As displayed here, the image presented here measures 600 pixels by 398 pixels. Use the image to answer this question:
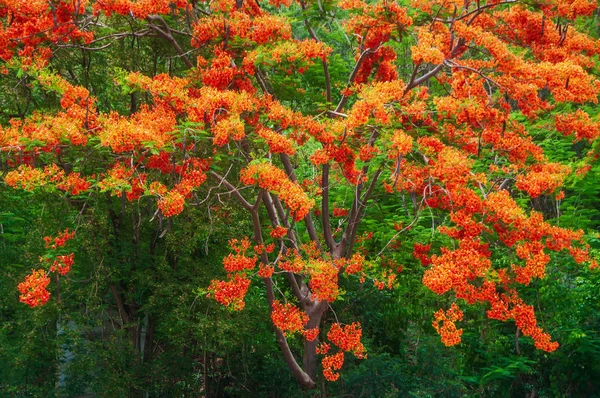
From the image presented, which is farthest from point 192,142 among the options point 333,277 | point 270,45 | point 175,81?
point 333,277

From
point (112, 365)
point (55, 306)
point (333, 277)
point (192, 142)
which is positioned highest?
point (192, 142)

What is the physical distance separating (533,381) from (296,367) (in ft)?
9.75

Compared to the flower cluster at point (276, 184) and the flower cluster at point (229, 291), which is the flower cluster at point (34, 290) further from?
the flower cluster at point (276, 184)

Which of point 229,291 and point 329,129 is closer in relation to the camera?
point 229,291

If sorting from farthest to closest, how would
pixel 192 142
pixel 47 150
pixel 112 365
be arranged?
1. pixel 112 365
2. pixel 192 142
3. pixel 47 150

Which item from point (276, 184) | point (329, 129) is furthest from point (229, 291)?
point (329, 129)

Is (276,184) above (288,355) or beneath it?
above

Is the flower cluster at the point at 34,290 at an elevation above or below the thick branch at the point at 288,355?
above

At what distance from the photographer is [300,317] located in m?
7.15

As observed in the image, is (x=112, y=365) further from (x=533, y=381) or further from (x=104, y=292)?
(x=533, y=381)

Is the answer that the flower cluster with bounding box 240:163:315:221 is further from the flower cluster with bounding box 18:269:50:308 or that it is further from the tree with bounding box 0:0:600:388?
the flower cluster with bounding box 18:269:50:308

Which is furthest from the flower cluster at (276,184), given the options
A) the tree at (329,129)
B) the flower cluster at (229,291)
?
the flower cluster at (229,291)

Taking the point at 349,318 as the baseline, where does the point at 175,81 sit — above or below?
above

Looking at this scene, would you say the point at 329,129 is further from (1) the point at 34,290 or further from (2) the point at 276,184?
(1) the point at 34,290
